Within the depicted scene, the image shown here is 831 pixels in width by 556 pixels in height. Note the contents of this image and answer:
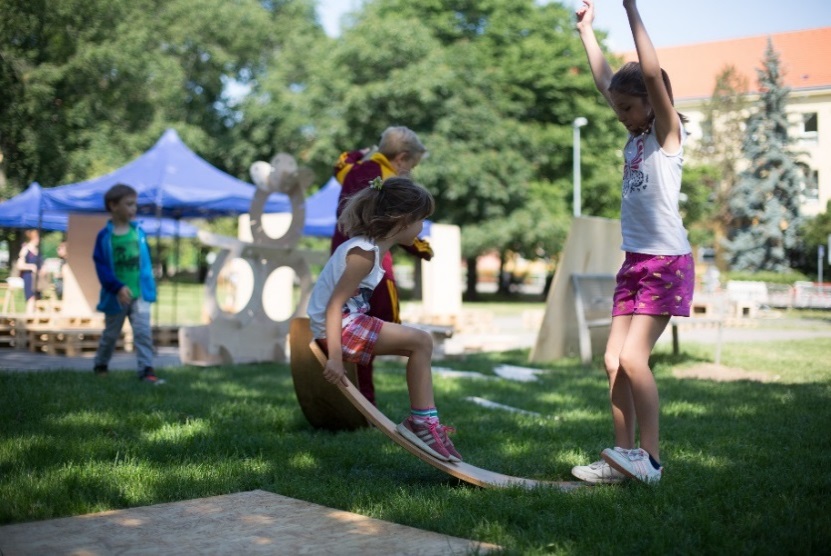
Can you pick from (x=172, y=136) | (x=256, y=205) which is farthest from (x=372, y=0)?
(x=256, y=205)

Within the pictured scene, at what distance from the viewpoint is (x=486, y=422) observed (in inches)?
232

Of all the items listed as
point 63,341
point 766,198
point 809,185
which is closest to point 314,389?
point 63,341

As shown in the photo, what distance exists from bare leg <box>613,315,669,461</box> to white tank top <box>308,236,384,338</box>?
Result: 116 centimetres

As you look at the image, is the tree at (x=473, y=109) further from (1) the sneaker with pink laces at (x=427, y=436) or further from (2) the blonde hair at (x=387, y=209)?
(1) the sneaker with pink laces at (x=427, y=436)

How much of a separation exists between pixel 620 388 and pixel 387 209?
131 centimetres

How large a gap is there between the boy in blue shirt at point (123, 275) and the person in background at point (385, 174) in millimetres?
2531

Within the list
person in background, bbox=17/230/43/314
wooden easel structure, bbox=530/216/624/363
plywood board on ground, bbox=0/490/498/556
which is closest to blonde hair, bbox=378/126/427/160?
plywood board on ground, bbox=0/490/498/556

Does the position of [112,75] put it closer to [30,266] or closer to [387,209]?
[30,266]

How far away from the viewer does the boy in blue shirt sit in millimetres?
7863

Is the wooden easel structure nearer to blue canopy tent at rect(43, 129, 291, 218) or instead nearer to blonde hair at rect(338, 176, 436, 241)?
blue canopy tent at rect(43, 129, 291, 218)

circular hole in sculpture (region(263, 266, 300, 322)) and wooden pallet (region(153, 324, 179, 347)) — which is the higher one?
circular hole in sculpture (region(263, 266, 300, 322))

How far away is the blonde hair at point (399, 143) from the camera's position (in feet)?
19.5

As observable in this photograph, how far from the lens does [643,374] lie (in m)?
3.96

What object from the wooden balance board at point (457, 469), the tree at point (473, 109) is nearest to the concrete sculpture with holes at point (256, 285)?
the wooden balance board at point (457, 469)
